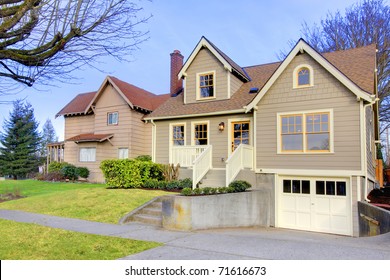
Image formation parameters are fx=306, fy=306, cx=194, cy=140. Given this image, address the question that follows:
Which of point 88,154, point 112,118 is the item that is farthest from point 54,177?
point 112,118

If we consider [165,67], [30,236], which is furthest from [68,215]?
[165,67]

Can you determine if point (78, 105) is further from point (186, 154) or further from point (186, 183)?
point (186, 183)

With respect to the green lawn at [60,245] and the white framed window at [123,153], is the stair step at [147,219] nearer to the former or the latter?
the green lawn at [60,245]

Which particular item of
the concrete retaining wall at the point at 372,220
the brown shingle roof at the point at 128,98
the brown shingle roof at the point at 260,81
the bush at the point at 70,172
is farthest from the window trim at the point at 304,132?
the bush at the point at 70,172

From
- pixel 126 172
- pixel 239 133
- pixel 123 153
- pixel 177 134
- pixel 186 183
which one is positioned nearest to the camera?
pixel 186 183

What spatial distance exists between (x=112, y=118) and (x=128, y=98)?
242 cm

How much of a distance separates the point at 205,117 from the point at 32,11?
33.7 feet

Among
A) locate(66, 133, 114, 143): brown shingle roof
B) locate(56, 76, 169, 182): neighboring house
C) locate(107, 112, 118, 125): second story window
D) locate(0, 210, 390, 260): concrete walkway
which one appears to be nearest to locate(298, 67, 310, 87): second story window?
locate(0, 210, 390, 260): concrete walkway

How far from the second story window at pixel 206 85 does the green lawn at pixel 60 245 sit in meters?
10.5

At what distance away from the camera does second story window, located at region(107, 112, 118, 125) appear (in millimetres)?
22828

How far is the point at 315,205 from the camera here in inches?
483

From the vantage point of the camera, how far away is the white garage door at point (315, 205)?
11680 millimetres

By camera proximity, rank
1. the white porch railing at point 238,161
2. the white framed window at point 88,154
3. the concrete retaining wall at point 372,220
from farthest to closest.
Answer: the white framed window at point 88,154 < the white porch railing at point 238,161 < the concrete retaining wall at point 372,220

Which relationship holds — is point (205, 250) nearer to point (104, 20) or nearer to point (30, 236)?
point (30, 236)
